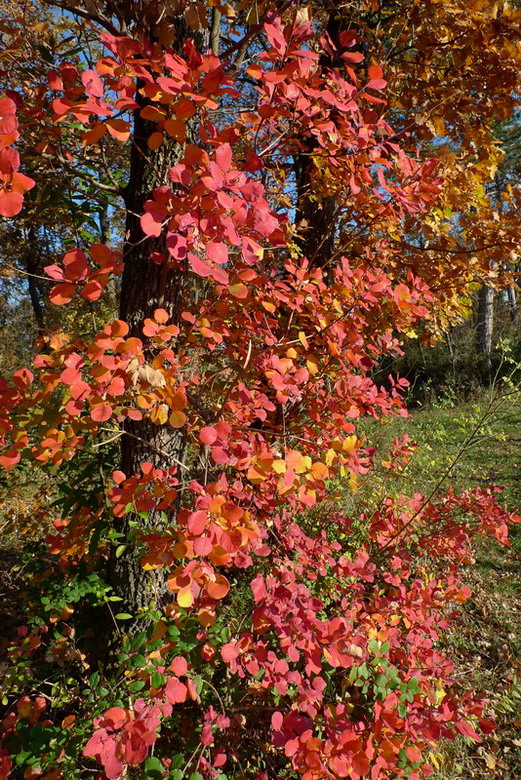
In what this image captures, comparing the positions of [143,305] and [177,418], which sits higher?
[143,305]

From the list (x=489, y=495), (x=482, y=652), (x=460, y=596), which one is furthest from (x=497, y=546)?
(x=460, y=596)

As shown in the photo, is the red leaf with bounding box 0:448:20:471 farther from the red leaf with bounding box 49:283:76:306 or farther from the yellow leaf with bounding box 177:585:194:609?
the yellow leaf with bounding box 177:585:194:609

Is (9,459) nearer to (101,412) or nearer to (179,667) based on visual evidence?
(101,412)

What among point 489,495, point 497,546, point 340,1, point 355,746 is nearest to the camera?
point 355,746

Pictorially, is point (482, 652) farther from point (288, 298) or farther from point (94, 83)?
point (94, 83)

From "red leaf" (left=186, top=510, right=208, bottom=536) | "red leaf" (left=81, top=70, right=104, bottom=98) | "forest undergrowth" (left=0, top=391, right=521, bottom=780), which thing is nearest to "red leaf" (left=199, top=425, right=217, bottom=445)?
"red leaf" (left=186, top=510, right=208, bottom=536)

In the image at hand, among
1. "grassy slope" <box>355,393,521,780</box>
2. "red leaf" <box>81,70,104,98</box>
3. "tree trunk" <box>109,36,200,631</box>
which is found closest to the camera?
"red leaf" <box>81,70,104,98</box>

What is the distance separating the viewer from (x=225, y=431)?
1169 mm

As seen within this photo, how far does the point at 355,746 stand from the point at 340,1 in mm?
4101

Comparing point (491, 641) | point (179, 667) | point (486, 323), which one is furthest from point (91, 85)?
point (486, 323)

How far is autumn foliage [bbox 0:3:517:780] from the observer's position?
1.02 meters

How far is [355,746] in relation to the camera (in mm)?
1330

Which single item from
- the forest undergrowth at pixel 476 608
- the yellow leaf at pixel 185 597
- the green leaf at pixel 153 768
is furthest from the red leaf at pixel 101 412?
the forest undergrowth at pixel 476 608

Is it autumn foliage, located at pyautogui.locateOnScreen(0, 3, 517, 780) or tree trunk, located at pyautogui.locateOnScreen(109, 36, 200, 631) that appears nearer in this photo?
autumn foliage, located at pyautogui.locateOnScreen(0, 3, 517, 780)
